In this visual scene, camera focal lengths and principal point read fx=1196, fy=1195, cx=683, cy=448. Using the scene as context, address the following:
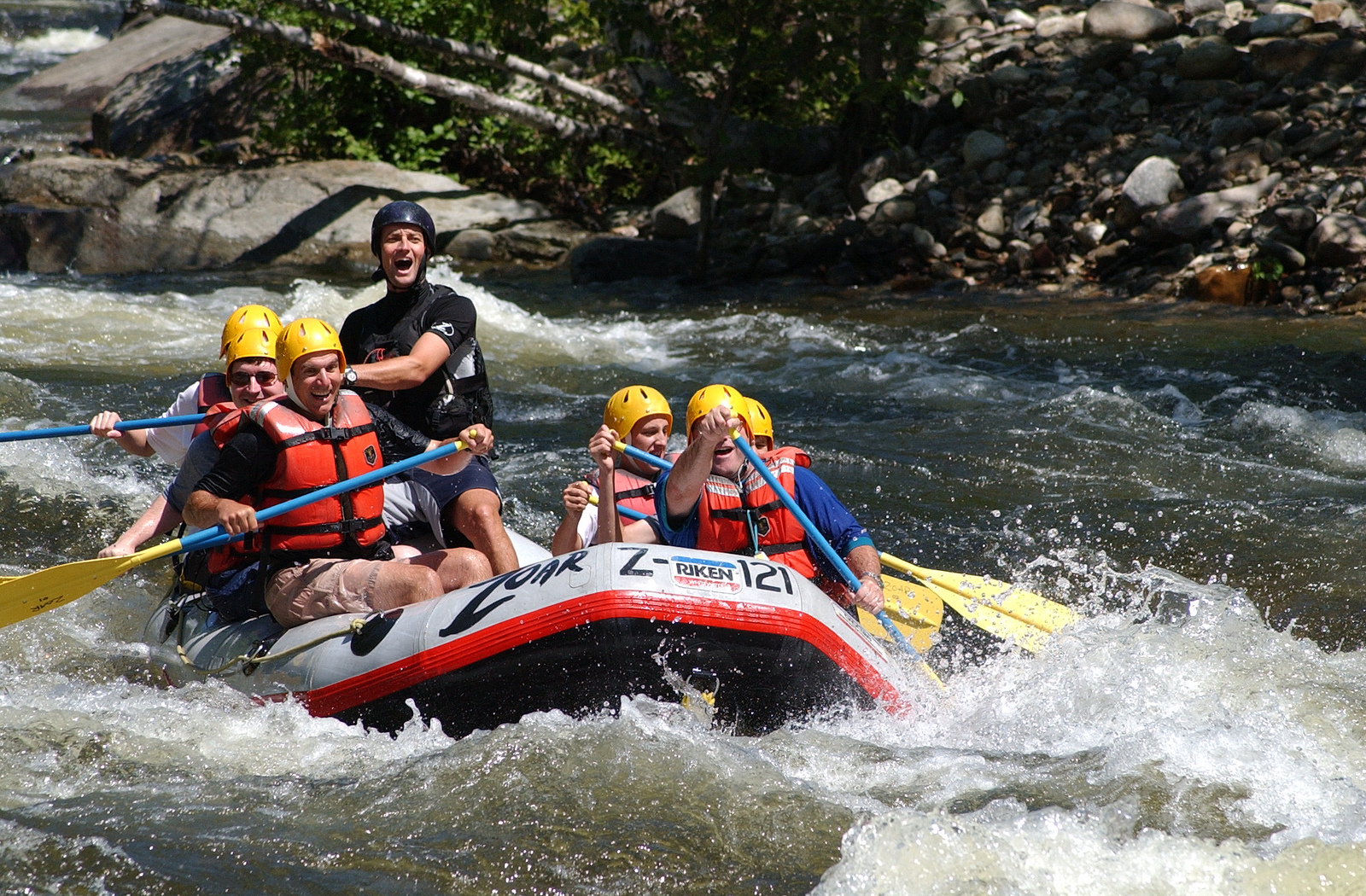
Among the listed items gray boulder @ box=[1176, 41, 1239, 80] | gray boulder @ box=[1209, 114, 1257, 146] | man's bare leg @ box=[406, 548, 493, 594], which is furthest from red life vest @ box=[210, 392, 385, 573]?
gray boulder @ box=[1176, 41, 1239, 80]

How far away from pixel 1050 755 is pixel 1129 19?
12.3 metres

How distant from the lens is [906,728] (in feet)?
12.3

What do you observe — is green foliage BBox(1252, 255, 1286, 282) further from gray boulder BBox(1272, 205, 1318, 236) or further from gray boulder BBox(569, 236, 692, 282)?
gray boulder BBox(569, 236, 692, 282)

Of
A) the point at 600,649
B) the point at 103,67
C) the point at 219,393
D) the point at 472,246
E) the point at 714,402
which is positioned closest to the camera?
the point at 600,649

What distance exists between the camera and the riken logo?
11.3 ft

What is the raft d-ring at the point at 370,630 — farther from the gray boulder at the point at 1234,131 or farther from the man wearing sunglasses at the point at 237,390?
the gray boulder at the point at 1234,131

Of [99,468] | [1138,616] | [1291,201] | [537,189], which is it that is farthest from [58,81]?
[1138,616]

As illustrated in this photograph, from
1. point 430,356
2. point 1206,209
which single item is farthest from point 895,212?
point 430,356

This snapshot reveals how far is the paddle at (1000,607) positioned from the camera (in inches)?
173

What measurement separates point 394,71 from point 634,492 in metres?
8.82

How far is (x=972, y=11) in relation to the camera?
15.4 metres

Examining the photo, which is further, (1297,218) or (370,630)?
(1297,218)

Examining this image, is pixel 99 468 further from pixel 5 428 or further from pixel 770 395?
pixel 770 395

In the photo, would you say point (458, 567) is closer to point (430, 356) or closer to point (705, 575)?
point (430, 356)
